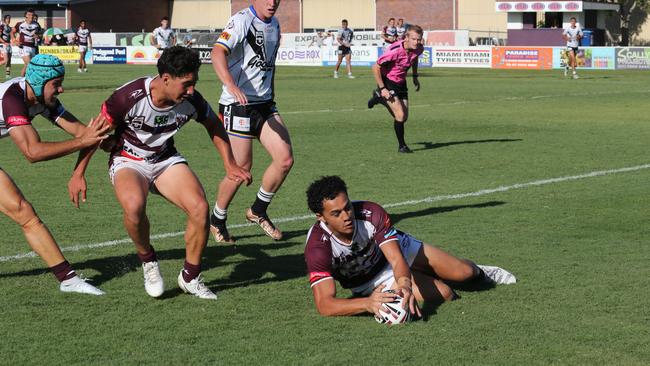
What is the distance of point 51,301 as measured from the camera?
7.12 meters

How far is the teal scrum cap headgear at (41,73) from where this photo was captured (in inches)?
284

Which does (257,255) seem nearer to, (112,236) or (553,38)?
(112,236)

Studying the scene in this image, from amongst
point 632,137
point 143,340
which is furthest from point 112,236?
point 632,137

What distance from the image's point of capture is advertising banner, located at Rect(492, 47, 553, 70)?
50.3 metres

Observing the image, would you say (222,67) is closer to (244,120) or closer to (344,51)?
(244,120)

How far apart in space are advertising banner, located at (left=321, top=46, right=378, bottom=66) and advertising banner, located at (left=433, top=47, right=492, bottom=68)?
3157 millimetres

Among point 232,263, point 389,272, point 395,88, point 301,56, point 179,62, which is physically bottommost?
point 232,263

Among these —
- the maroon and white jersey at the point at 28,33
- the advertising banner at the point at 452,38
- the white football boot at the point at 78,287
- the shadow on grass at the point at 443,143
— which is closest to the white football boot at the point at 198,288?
the white football boot at the point at 78,287

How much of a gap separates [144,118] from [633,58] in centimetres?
4433

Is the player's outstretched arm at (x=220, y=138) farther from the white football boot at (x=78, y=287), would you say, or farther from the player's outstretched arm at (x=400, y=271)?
the player's outstretched arm at (x=400, y=271)

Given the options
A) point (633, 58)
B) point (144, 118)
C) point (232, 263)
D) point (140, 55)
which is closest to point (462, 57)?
point (633, 58)

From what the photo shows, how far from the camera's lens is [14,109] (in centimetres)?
714

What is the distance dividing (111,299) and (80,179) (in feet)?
2.76

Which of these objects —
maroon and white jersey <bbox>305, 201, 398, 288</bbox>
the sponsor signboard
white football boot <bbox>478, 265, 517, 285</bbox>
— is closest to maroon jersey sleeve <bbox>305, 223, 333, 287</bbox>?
maroon and white jersey <bbox>305, 201, 398, 288</bbox>
